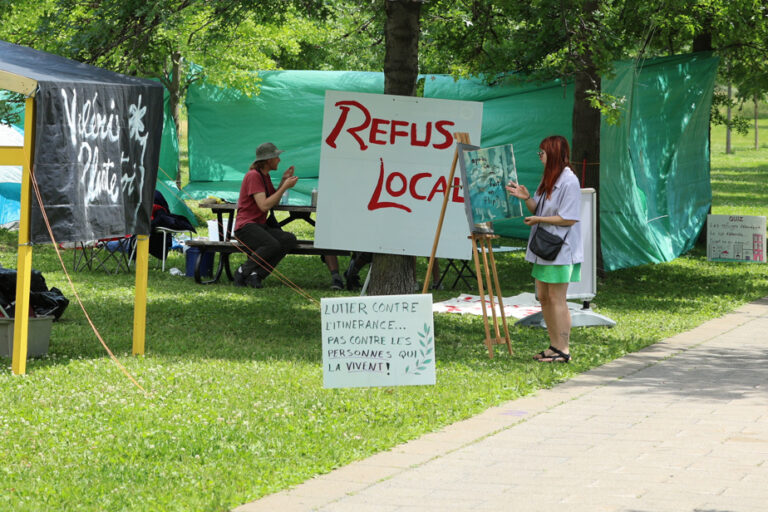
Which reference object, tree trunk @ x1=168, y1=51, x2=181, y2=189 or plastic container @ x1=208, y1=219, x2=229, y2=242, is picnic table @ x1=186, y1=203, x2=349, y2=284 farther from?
tree trunk @ x1=168, y1=51, x2=181, y2=189

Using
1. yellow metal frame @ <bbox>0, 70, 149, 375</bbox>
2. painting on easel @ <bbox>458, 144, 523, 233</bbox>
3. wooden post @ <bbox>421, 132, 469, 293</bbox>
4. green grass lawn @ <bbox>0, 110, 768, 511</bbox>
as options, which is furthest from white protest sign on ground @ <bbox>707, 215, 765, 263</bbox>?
yellow metal frame @ <bbox>0, 70, 149, 375</bbox>

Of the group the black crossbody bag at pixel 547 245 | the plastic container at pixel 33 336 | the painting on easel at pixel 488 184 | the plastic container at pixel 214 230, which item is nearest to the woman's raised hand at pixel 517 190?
the painting on easel at pixel 488 184

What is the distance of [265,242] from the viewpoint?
37.5 ft

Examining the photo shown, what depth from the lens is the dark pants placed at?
11430 millimetres

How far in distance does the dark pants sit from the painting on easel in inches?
144

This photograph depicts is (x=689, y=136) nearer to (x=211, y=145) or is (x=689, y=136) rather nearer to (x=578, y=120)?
(x=578, y=120)

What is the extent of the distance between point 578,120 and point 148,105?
21.7 ft

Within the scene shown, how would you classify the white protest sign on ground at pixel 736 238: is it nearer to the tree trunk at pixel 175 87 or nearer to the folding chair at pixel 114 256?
the folding chair at pixel 114 256

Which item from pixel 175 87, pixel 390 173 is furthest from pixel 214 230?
pixel 175 87

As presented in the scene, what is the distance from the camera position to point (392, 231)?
9312mm

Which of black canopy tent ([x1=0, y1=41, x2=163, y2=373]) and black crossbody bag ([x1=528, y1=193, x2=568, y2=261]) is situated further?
black crossbody bag ([x1=528, y1=193, x2=568, y2=261])

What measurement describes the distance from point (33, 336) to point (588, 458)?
4.39 m

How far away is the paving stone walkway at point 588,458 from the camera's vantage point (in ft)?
15.2

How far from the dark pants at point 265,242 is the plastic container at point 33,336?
149 inches
